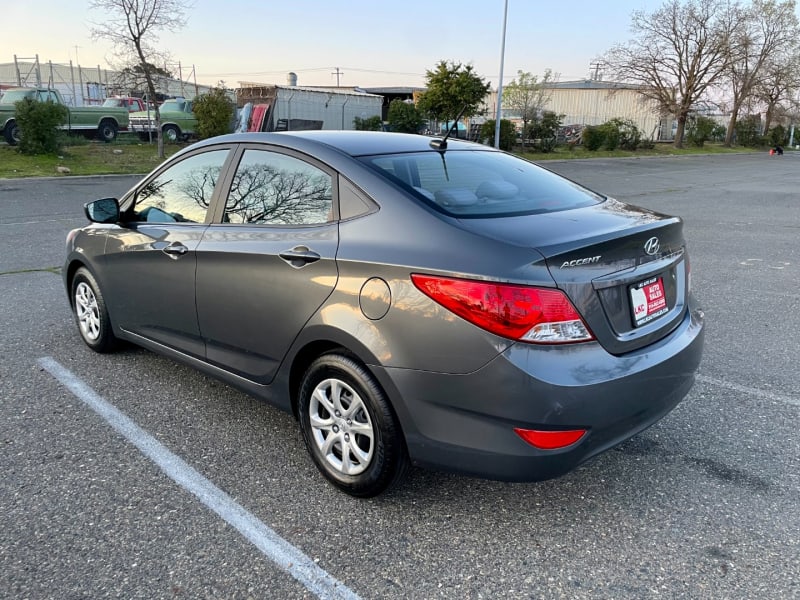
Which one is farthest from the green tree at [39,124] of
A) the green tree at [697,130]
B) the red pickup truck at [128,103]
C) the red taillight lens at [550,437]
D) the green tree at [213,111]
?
the green tree at [697,130]

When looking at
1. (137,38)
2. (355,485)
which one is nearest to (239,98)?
(137,38)

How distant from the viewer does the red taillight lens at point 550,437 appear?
2418 millimetres

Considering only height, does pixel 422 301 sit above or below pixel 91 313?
above

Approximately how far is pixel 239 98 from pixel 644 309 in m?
31.7

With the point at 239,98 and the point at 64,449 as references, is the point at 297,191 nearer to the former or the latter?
the point at 64,449

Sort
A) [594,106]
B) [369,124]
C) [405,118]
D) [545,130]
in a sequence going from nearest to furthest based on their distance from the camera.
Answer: [369,124] → [405,118] → [545,130] → [594,106]

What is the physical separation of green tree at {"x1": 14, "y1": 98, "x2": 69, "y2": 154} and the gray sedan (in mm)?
18162

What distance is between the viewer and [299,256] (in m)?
2.94

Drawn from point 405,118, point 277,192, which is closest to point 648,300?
point 277,192

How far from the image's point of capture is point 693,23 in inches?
1857

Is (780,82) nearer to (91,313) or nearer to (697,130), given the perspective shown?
(697,130)

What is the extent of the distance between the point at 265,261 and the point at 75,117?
936 inches

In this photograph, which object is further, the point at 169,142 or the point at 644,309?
the point at 169,142

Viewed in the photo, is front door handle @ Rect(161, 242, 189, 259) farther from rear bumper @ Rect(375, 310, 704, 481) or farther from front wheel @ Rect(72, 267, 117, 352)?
rear bumper @ Rect(375, 310, 704, 481)
